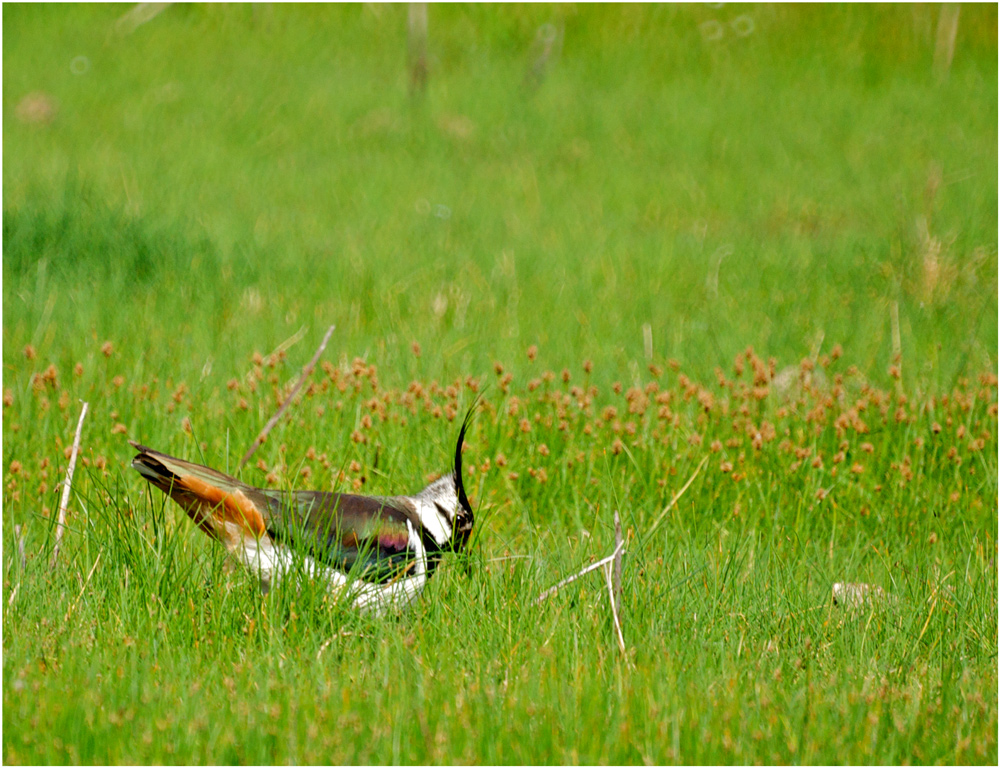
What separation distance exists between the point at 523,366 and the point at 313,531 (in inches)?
119

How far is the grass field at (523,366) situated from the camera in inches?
117

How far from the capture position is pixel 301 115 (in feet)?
39.0

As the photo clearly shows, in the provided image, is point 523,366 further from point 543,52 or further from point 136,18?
point 136,18

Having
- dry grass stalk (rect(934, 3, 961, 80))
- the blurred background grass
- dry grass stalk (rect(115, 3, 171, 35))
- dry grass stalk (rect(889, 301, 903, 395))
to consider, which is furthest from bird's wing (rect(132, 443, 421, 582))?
dry grass stalk (rect(934, 3, 961, 80))

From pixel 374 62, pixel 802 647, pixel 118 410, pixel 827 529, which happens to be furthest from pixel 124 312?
pixel 374 62

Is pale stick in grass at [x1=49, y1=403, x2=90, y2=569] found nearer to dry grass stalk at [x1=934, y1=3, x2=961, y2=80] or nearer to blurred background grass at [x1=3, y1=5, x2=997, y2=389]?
blurred background grass at [x1=3, y1=5, x2=997, y2=389]

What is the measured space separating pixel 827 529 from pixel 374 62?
33.5 feet

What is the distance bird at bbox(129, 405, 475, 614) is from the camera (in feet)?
11.2

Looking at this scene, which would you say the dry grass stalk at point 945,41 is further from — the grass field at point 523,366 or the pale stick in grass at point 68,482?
the pale stick in grass at point 68,482

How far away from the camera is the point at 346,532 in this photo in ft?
11.6

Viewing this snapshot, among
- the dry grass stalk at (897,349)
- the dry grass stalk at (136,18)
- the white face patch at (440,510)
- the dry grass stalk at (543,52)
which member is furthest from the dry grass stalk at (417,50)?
the white face patch at (440,510)

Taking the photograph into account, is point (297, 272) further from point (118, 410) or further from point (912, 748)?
point (912, 748)

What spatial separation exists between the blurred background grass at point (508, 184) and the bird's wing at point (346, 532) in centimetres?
273

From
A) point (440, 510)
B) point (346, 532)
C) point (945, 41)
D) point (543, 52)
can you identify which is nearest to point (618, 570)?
point (440, 510)
